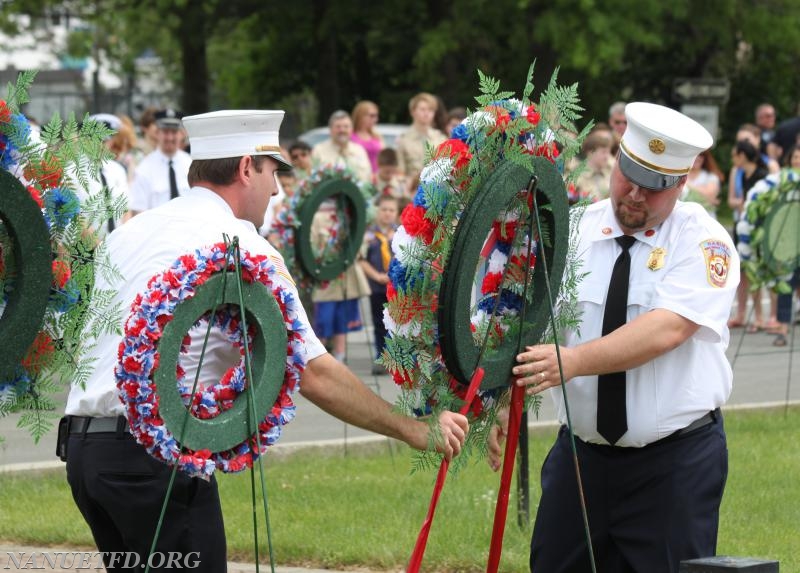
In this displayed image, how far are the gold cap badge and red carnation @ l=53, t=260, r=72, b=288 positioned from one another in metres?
1.95

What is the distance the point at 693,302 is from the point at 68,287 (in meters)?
2.01

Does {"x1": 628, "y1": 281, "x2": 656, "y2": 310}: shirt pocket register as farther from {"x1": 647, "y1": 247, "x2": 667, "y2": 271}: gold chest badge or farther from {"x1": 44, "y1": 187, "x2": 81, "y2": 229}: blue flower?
{"x1": 44, "y1": 187, "x2": 81, "y2": 229}: blue flower

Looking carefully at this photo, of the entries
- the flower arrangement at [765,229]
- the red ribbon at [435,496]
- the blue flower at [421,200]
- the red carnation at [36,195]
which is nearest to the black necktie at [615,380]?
the red ribbon at [435,496]

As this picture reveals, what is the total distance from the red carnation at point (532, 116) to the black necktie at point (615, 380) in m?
0.61

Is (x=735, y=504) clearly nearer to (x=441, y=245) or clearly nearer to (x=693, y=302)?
(x=693, y=302)

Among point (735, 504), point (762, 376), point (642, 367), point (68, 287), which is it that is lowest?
point (762, 376)

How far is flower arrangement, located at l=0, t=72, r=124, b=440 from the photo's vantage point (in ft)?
13.6

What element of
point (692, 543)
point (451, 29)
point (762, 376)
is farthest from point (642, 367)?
point (451, 29)

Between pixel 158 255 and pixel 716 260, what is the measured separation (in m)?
1.86

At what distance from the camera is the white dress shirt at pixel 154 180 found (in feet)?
39.2

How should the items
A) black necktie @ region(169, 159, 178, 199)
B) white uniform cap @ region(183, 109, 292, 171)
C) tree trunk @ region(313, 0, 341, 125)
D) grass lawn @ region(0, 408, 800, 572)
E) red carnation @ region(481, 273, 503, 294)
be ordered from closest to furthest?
1. white uniform cap @ region(183, 109, 292, 171)
2. red carnation @ region(481, 273, 503, 294)
3. grass lawn @ region(0, 408, 800, 572)
4. black necktie @ region(169, 159, 178, 199)
5. tree trunk @ region(313, 0, 341, 125)

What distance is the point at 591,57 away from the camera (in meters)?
26.7

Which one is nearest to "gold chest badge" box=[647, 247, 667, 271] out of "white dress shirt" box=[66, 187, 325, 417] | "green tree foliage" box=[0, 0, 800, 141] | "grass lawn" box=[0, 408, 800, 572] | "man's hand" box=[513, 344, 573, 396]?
"man's hand" box=[513, 344, 573, 396]

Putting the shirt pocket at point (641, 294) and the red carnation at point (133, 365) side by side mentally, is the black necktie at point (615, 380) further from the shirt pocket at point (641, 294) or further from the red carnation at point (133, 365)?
the red carnation at point (133, 365)
